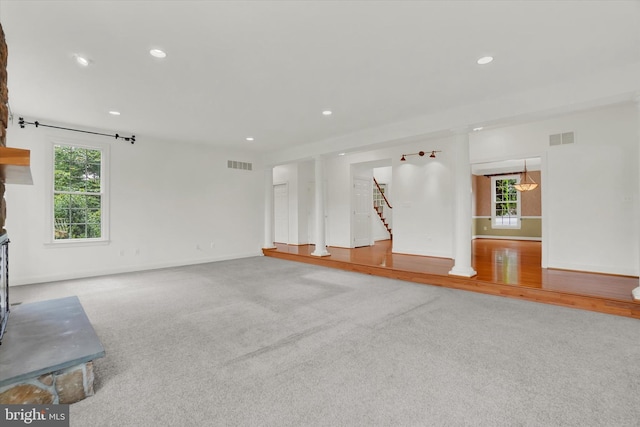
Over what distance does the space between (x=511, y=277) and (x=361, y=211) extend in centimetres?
462

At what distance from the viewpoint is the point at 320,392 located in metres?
2.03

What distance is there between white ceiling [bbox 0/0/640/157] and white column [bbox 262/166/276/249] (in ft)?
11.3

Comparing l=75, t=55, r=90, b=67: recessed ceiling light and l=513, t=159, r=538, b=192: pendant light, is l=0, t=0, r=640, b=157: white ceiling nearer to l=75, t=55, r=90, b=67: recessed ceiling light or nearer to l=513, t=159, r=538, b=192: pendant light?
l=75, t=55, r=90, b=67: recessed ceiling light

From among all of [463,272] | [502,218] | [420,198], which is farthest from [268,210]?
[502,218]

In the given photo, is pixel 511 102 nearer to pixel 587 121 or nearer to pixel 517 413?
pixel 587 121

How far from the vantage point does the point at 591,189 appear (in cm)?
505

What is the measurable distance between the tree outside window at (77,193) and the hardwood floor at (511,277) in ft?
13.3

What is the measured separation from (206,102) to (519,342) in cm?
469

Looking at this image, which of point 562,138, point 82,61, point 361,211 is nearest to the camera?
point 82,61

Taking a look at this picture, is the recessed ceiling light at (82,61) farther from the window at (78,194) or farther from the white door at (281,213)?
the white door at (281,213)

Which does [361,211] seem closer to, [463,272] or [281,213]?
[281,213]

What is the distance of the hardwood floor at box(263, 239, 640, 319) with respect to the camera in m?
3.69

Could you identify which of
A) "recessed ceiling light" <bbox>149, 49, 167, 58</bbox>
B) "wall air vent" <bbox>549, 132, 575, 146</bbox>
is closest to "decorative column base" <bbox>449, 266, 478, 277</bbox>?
"wall air vent" <bbox>549, 132, 575, 146</bbox>

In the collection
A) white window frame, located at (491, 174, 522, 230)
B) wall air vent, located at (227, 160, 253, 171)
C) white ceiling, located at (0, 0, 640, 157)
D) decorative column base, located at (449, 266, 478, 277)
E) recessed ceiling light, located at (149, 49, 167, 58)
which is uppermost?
white ceiling, located at (0, 0, 640, 157)
